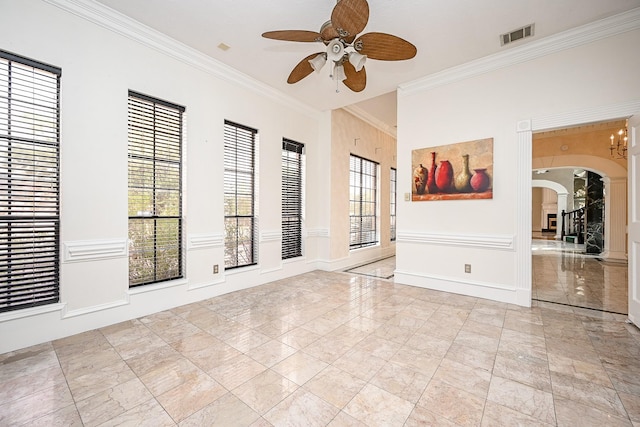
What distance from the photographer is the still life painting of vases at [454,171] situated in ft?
12.9

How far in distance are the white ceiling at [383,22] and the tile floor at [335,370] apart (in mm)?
3496

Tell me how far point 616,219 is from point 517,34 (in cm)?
723

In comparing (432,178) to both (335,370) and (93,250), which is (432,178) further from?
(93,250)

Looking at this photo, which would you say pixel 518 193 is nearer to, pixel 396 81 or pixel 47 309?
pixel 396 81

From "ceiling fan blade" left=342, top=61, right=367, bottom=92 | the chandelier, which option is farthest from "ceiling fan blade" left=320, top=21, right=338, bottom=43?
the chandelier

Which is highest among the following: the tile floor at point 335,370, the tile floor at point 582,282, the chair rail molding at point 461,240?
the chair rail molding at point 461,240

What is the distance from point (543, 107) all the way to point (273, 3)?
3.65 m

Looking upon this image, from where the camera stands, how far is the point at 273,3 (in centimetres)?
287

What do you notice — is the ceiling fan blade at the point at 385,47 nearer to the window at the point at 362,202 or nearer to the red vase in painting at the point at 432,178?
the red vase in painting at the point at 432,178

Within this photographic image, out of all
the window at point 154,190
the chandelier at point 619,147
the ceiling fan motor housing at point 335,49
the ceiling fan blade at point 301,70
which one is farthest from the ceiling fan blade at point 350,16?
the chandelier at point 619,147

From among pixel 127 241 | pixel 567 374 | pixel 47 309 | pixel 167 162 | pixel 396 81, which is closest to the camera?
pixel 567 374

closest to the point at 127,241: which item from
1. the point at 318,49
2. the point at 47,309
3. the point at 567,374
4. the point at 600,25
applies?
the point at 47,309

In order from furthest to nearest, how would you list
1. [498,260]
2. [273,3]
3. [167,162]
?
1. [498,260]
2. [167,162]
3. [273,3]

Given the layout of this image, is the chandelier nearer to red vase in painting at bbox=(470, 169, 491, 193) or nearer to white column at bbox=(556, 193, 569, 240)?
red vase in painting at bbox=(470, 169, 491, 193)
